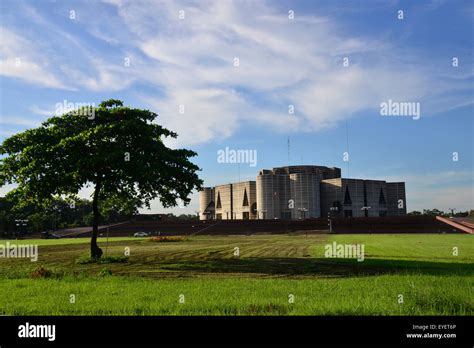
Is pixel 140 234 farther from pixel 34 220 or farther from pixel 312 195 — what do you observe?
pixel 312 195

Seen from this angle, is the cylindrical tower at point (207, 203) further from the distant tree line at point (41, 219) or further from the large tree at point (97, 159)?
the large tree at point (97, 159)

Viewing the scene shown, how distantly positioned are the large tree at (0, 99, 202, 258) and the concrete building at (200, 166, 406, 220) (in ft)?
330

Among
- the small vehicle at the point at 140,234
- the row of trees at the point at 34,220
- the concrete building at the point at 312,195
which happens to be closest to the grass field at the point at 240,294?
the small vehicle at the point at 140,234

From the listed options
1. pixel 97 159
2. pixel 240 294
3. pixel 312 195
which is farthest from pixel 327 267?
pixel 312 195

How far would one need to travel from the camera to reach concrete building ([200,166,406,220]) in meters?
129

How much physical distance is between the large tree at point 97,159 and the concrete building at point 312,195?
10060cm

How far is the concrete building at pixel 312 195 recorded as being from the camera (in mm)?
128625

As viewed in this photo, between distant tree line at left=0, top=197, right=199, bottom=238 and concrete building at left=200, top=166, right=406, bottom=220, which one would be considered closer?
distant tree line at left=0, top=197, right=199, bottom=238

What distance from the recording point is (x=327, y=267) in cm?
2162

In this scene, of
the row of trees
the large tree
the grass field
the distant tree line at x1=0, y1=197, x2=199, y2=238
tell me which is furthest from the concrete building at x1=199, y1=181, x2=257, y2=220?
the grass field

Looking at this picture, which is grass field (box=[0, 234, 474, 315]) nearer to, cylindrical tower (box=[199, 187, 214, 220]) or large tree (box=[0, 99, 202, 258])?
large tree (box=[0, 99, 202, 258])
